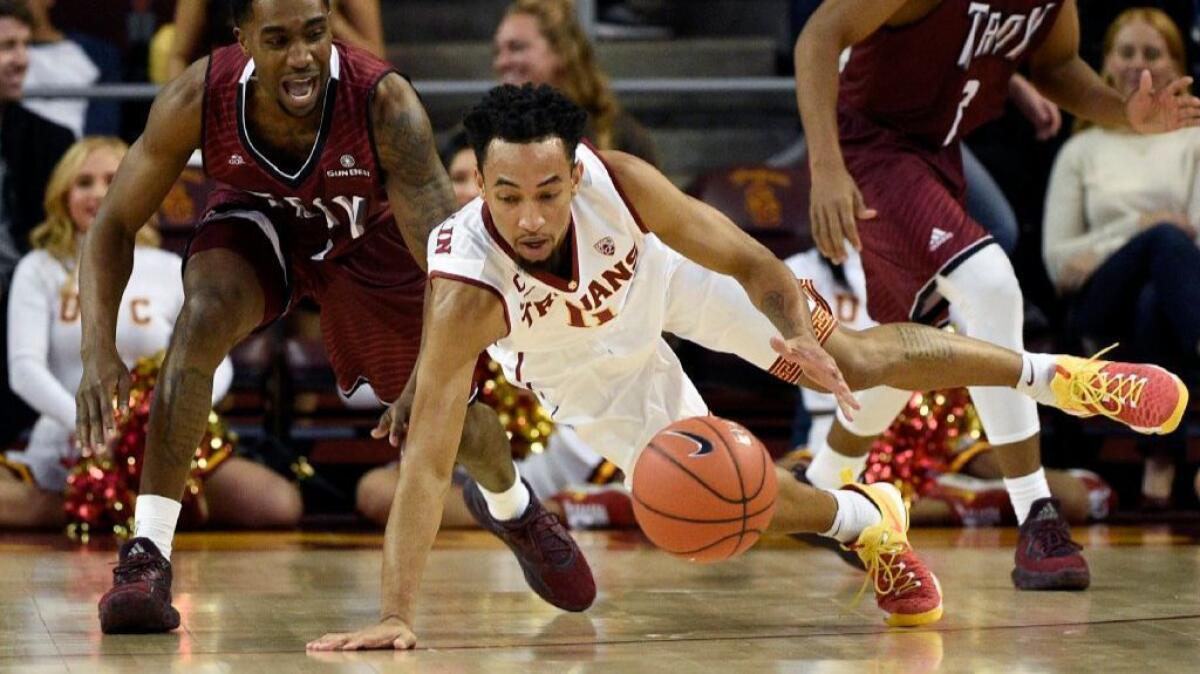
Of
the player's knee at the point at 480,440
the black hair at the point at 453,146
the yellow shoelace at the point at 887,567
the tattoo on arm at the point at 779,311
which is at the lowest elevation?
the yellow shoelace at the point at 887,567

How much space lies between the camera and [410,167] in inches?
183

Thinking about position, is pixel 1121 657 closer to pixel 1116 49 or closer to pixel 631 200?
pixel 631 200

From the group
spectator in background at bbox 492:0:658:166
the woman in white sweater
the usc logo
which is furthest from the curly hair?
the usc logo

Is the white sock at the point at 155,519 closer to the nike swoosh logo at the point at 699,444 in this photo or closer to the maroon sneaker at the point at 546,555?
the maroon sneaker at the point at 546,555

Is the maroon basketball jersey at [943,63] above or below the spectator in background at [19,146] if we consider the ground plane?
above

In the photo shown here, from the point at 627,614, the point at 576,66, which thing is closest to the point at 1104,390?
the point at 627,614

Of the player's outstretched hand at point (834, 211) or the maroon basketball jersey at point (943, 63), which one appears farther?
the maroon basketball jersey at point (943, 63)

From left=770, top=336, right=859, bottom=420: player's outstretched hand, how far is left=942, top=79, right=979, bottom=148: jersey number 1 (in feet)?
4.98

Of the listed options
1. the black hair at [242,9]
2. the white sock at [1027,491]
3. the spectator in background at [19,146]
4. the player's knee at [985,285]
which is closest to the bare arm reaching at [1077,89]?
the player's knee at [985,285]

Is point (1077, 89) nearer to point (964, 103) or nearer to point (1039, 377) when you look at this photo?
point (964, 103)

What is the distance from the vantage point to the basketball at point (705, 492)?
13.7ft

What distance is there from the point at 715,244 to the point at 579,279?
31cm

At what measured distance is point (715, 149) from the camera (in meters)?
8.70

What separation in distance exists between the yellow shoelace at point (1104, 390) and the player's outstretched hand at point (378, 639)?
169 cm
